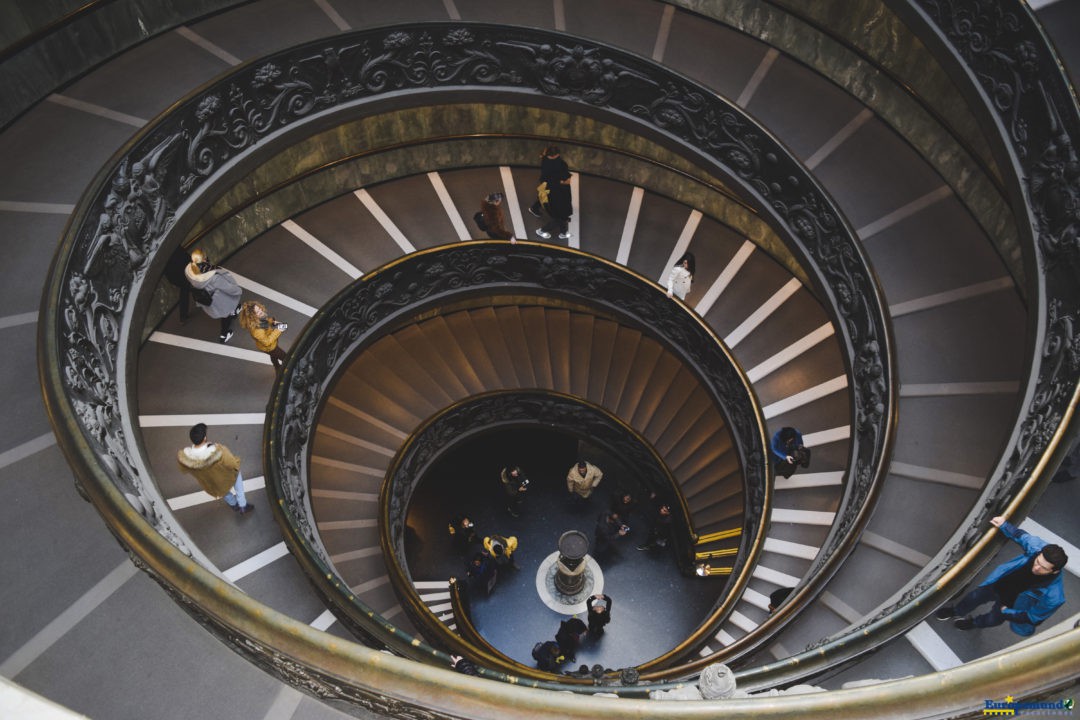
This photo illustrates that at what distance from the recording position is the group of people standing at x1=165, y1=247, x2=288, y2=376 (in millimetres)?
8991

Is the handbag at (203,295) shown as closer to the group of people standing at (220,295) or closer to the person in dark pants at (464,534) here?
the group of people standing at (220,295)

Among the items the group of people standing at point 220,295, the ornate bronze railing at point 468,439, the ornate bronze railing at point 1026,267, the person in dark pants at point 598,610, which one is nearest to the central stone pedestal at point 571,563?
the person in dark pants at point 598,610

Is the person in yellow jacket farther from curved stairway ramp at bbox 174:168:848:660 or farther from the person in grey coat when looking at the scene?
curved stairway ramp at bbox 174:168:848:660

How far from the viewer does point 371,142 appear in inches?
494

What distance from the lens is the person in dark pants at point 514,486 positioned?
14.1 m

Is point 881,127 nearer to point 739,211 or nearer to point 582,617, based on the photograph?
point 739,211

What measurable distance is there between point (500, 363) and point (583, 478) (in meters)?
2.62

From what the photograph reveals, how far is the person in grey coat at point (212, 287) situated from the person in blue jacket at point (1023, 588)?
8.61 m

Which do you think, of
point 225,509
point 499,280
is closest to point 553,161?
point 499,280

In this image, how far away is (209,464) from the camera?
736 cm

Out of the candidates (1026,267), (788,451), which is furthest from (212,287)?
(1026,267)

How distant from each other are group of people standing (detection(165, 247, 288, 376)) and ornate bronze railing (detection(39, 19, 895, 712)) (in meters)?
0.60

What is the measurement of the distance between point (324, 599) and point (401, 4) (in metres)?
8.24

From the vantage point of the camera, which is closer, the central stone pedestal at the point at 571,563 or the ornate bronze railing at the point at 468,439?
the ornate bronze railing at the point at 468,439
